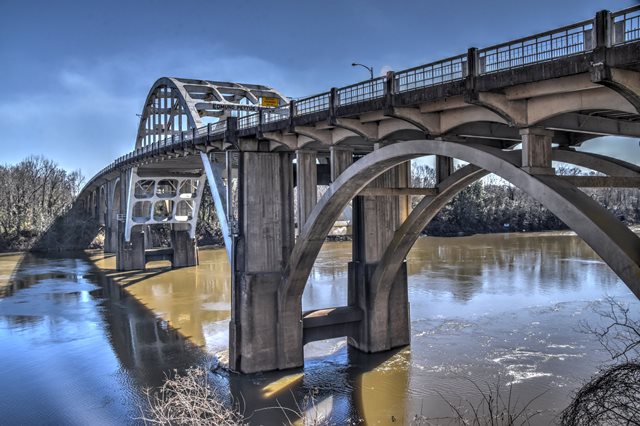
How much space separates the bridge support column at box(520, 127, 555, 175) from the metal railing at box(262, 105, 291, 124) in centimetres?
877

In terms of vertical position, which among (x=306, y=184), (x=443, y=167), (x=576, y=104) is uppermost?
(x=576, y=104)

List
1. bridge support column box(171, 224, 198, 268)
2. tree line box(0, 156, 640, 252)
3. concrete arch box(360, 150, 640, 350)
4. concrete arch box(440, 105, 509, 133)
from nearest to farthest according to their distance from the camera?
concrete arch box(440, 105, 509, 133)
concrete arch box(360, 150, 640, 350)
bridge support column box(171, 224, 198, 268)
tree line box(0, 156, 640, 252)

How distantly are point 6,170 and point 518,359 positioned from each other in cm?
8692

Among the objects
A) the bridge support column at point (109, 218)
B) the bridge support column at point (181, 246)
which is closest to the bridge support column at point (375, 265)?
the bridge support column at point (181, 246)

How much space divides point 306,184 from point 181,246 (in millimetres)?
30601

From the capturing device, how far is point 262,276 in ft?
58.1

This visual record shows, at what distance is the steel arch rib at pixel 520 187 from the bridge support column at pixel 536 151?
0.18m

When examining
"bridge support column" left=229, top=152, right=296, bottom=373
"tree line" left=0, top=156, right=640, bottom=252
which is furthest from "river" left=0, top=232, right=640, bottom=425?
"tree line" left=0, top=156, right=640, bottom=252

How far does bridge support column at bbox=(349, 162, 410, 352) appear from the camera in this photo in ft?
60.4

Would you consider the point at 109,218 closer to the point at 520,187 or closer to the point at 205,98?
the point at 205,98

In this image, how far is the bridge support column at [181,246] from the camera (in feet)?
150

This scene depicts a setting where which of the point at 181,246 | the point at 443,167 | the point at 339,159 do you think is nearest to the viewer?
the point at 443,167

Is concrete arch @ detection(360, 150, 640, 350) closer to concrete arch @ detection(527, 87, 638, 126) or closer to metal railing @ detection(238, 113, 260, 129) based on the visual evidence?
concrete arch @ detection(527, 87, 638, 126)

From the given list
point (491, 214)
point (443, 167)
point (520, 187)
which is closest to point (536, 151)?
point (520, 187)
